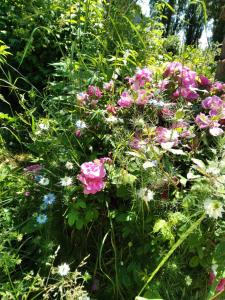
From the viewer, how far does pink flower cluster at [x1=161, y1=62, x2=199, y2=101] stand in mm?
1871

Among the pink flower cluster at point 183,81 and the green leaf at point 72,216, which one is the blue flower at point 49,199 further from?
the pink flower cluster at point 183,81

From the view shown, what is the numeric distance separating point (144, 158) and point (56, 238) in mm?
559

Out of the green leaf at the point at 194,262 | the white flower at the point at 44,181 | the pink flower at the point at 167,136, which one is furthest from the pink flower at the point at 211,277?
the white flower at the point at 44,181

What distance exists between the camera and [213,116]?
5.56ft

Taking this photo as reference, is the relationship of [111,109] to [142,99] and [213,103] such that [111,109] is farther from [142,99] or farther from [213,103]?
[213,103]

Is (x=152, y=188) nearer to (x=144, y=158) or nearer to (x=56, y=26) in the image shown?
(x=144, y=158)

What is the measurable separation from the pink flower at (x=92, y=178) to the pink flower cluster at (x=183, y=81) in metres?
0.59

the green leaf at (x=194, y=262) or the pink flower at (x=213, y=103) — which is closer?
the green leaf at (x=194, y=262)

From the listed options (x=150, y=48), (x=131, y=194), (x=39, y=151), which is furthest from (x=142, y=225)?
(x=150, y=48)

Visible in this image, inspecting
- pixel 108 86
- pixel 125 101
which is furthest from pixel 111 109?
pixel 108 86

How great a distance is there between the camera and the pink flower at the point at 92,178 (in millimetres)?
1509

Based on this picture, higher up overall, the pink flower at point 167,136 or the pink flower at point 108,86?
the pink flower at point 108,86

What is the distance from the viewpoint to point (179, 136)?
5.48 feet

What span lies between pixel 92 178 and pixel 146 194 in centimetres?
22
